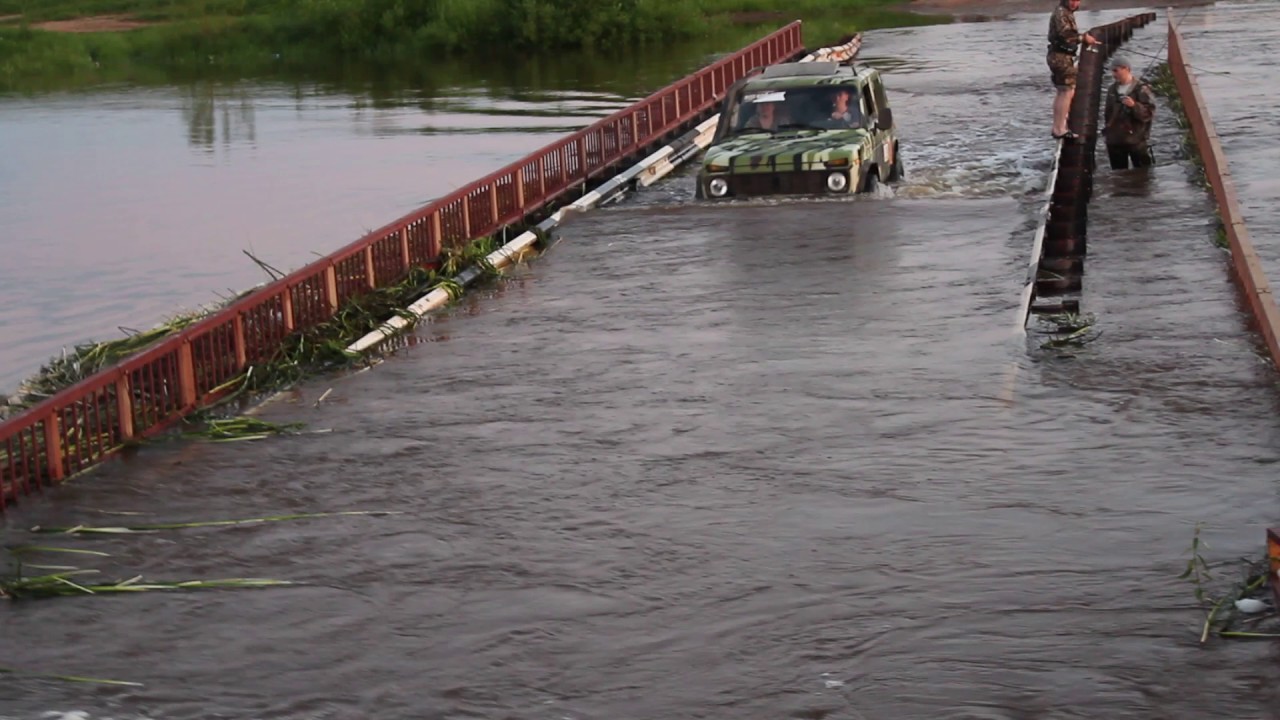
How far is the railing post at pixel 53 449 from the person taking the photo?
38.5 ft

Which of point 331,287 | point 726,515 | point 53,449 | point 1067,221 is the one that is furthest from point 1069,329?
point 53,449

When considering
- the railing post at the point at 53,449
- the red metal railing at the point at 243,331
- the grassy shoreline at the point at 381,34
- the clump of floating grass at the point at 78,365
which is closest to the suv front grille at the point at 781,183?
the red metal railing at the point at 243,331

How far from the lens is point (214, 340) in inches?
548

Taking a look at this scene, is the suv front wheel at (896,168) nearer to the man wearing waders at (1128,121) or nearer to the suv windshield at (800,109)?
the suv windshield at (800,109)

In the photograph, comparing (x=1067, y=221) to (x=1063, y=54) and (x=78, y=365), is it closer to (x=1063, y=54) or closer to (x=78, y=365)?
(x=1063, y=54)

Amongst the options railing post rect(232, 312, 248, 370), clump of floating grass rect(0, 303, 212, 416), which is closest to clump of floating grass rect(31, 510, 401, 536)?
railing post rect(232, 312, 248, 370)

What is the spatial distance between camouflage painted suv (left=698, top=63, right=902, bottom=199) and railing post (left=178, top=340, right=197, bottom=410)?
901 cm

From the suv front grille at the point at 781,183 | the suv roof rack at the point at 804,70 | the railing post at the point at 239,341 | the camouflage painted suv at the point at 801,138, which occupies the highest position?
the suv roof rack at the point at 804,70

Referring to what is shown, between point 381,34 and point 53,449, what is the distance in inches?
2371

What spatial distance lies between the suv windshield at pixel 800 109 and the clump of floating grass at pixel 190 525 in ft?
38.0

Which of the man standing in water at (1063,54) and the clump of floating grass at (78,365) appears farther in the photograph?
the man standing in water at (1063,54)

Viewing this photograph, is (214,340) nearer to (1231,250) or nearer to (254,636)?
(254,636)

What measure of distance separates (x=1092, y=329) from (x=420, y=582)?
22.8ft

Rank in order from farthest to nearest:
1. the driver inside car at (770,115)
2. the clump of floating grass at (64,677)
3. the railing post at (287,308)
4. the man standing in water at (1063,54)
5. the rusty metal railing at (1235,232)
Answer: the man standing in water at (1063,54)
the driver inside car at (770,115)
the railing post at (287,308)
the rusty metal railing at (1235,232)
the clump of floating grass at (64,677)
